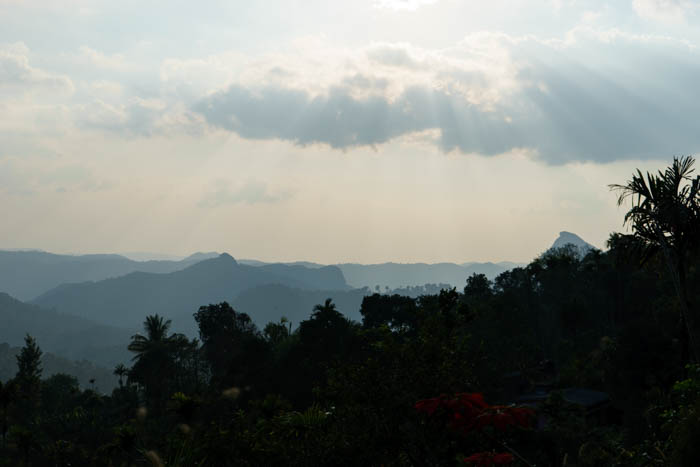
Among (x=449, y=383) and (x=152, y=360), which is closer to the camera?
(x=449, y=383)

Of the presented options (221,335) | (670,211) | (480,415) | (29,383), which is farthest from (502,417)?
(29,383)

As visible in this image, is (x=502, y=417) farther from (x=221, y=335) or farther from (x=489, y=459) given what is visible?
(x=221, y=335)

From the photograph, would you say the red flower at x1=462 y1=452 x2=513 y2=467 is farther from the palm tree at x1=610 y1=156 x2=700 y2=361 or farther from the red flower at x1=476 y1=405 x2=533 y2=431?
the palm tree at x1=610 y1=156 x2=700 y2=361

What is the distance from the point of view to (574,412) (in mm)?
33969

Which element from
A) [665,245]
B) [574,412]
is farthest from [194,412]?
[665,245]

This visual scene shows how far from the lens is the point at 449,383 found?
1177 cm

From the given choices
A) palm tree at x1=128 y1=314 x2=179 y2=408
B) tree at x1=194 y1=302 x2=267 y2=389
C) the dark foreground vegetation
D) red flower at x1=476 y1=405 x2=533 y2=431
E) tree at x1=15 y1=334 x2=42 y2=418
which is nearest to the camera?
red flower at x1=476 y1=405 x2=533 y2=431

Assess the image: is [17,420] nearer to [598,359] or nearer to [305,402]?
[305,402]

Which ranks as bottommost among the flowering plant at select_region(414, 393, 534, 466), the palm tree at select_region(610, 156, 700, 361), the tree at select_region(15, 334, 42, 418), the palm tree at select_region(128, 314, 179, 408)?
the tree at select_region(15, 334, 42, 418)

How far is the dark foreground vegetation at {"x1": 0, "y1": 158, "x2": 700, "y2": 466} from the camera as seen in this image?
456 inches

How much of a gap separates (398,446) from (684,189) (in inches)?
474

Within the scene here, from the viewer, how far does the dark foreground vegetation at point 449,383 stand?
38.0 ft

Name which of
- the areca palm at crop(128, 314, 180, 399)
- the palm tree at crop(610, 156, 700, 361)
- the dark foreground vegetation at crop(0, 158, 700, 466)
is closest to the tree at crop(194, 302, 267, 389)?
the dark foreground vegetation at crop(0, 158, 700, 466)

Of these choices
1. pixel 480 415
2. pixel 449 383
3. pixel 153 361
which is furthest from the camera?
pixel 153 361
